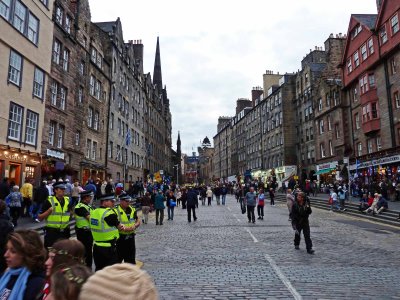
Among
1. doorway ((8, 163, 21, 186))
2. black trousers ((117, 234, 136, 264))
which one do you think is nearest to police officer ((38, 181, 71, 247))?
black trousers ((117, 234, 136, 264))

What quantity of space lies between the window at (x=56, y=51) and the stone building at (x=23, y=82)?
3.14ft

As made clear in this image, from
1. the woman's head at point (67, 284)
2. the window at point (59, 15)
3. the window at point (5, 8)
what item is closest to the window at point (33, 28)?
the window at point (5, 8)

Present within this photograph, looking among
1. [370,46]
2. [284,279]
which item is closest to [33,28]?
[284,279]

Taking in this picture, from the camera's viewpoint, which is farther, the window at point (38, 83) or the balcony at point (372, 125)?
the balcony at point (372, 125)

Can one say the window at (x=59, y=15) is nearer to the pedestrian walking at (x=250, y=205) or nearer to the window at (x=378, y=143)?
the pedestrian walking at (x=250, y=205)

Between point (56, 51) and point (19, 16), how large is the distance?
4.93 meters

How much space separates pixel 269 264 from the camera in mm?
8539

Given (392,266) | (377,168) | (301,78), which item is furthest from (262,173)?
(392,266)

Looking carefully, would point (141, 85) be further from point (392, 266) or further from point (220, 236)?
point (392, 266)

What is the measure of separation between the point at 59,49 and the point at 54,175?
9257mm

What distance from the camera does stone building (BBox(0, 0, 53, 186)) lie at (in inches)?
733

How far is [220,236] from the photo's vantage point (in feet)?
43.7

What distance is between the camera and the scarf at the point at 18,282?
9.44 ft

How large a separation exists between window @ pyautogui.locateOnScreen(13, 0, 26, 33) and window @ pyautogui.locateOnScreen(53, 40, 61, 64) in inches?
159
